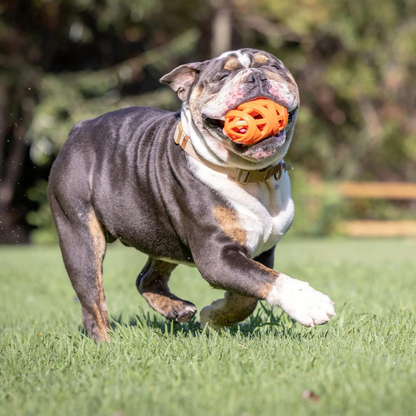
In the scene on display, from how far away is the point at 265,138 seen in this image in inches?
148

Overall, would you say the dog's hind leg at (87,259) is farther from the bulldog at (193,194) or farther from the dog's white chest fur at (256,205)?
the dog's white chest fur at (256,205)

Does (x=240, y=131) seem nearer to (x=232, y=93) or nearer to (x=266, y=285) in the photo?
(x=232, y=93)

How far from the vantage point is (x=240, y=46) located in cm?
2125

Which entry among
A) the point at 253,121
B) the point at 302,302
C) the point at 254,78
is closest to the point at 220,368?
the point at 302,302

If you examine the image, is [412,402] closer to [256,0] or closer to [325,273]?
[325,273]

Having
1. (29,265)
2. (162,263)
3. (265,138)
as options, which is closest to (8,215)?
(29,265)

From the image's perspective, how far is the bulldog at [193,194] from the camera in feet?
12.3

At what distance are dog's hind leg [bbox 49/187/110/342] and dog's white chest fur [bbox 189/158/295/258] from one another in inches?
38.6

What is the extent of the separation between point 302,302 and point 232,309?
97 centimetres

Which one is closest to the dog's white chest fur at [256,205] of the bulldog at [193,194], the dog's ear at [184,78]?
the bulldog at [193,194]

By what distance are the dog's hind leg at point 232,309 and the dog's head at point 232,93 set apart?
712mm

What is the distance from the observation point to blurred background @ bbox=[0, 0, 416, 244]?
16.8 metres

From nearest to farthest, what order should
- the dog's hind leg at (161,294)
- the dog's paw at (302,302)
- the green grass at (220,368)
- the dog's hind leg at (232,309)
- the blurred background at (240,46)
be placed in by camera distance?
the green grass at (220,368), the dog's paw at (302,302), the dog's hind leg at (232,309), the dog's hind leg at (161,294), the blurred background at (240,46)

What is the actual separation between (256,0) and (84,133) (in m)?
16.4
